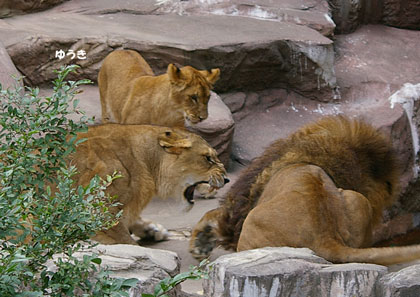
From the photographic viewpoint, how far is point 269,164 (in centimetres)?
597

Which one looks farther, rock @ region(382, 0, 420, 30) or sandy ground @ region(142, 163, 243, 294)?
rock @ region(382, 0, 420, 30)

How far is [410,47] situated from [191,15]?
3543 millimetres

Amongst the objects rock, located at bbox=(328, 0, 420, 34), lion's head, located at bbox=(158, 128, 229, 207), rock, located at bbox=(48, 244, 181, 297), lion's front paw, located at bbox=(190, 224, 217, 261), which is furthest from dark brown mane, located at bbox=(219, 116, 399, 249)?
rock, located at bbox=(328, 0, 420, 34)

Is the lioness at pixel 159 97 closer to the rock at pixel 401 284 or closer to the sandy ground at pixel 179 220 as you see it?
the sandy ground at pixel 179 220

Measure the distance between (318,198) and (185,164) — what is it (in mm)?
1404

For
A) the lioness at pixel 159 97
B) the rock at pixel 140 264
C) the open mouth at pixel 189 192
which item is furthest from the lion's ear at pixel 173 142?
the lioness at pixel 159 97

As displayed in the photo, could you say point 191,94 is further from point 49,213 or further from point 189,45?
point 49,213

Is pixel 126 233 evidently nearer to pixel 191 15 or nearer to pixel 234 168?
pixel 234 168

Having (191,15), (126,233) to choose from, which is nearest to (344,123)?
(126,233)

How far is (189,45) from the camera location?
1025 centimetres

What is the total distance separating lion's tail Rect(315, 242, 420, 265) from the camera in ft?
15.2

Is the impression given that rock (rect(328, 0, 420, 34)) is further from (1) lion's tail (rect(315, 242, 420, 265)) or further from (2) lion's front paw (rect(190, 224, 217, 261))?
(1) lion's tail (rect(315, 242, 420, 265))

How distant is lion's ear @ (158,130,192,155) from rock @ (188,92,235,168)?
274 centimetres

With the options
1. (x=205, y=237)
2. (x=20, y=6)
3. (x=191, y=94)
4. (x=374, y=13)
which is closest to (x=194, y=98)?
(x=191, y=94)
